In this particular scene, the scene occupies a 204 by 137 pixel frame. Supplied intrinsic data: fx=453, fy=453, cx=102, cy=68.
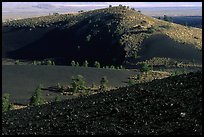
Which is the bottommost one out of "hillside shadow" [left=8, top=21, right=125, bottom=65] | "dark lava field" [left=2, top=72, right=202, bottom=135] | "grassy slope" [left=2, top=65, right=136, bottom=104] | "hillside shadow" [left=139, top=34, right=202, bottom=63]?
"hillside shadow" [left=8, top=21, right=125, bottom=65]

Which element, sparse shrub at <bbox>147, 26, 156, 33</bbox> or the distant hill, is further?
sparse shrub at <bbox>147, 26, 156, 33</bbox>

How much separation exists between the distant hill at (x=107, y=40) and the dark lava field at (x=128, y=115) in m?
68.3

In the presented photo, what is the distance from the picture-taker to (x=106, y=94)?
834 inches

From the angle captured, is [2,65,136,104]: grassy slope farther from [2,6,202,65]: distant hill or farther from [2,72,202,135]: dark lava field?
[2,6,202,65]: distant hill

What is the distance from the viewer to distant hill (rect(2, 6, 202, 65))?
93.3 m

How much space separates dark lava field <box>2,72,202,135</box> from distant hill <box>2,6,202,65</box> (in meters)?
68.3

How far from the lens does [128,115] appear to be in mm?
15484

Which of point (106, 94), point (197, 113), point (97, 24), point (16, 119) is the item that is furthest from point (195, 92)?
point (97, 24)

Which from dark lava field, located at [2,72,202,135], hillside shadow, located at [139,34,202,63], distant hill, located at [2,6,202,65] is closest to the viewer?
dark lava field, located at [2,72,202,135]

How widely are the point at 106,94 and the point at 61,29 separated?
105638 millimetres

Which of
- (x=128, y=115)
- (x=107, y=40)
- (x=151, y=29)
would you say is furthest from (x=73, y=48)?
(x=128, y=115)

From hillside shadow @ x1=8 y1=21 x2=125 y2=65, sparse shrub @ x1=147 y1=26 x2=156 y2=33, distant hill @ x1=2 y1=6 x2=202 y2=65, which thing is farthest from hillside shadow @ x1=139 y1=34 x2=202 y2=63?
sparse shrub @ x1=147 y1=26 x2=156 y2=33

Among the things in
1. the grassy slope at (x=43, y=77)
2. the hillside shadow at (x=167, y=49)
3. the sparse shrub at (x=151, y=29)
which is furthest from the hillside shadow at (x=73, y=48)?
the grassy slope at (x=43, y=77)

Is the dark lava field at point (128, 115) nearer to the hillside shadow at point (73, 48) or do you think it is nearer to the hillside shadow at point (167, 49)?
the hillside shadow at point (167, 49)
